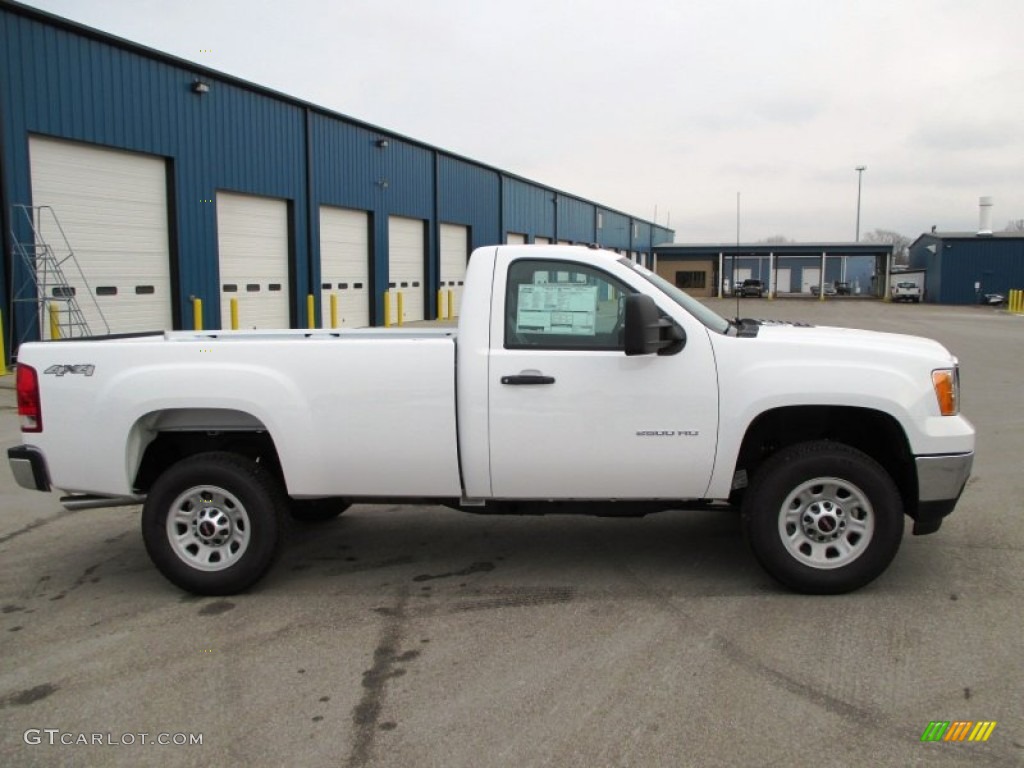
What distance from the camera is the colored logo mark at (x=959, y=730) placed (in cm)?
350

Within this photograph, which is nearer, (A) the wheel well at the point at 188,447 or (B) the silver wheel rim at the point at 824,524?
(B) the silver wheel rim at the point at 824,524

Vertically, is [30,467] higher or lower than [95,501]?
higher

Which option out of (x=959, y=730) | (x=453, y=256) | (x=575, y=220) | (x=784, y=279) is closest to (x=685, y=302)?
(x=959, y=730)

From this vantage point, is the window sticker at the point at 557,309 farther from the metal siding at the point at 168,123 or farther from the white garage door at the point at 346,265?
the white garage door at the point at 346,265

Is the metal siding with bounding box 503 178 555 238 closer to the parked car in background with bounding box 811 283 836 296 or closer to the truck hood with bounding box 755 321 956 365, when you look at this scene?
the parked car in background with bounding box 811 283 836 296

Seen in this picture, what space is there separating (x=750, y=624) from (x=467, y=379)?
77.6 inches

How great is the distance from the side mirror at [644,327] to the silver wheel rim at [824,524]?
1.13m

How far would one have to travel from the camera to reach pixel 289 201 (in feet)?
75.0

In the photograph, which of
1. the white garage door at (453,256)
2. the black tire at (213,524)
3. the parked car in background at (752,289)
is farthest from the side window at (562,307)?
the parked car in background at (752,289)

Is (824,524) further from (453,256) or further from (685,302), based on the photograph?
(453,256)

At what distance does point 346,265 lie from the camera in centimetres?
2611

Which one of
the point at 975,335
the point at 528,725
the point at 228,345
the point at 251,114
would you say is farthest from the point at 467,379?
the point at 975,335

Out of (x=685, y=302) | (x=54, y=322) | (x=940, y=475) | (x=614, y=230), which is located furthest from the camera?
(x=614, y=230)

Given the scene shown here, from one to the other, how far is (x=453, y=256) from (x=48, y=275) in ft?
65.5
